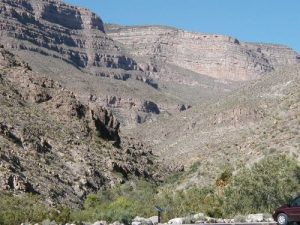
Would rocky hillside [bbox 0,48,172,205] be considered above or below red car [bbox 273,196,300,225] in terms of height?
above

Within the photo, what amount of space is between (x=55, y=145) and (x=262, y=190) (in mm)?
23166

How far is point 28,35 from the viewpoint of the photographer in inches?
7485

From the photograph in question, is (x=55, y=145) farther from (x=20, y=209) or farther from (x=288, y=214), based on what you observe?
(x=288, y=214)

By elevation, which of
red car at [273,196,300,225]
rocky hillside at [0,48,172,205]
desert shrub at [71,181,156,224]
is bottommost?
desert shrub at [71,181,156,224]

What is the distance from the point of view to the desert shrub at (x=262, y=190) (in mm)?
28047

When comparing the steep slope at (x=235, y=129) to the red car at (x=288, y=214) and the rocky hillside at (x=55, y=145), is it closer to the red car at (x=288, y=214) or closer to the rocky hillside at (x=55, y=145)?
the rocky hillside at (x=55, y=145)

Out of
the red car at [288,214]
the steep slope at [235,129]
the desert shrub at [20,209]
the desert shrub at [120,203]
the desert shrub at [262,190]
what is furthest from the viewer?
the steep slope at [235,129]

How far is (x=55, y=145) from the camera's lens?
4812 centimetres

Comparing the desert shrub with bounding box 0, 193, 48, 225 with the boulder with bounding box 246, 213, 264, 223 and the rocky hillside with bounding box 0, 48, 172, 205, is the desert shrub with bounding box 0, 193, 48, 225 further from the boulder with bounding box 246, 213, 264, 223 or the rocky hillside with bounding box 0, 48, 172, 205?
the boulder with bounding box 246, 213, 264, 223

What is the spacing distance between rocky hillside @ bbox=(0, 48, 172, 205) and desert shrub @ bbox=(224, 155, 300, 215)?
13.5 metres

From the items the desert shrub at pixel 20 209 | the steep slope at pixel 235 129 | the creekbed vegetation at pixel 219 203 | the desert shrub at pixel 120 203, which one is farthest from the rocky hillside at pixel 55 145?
the steep slope at pixel 235 129

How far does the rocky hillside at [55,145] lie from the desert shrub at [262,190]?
13510 millimetres

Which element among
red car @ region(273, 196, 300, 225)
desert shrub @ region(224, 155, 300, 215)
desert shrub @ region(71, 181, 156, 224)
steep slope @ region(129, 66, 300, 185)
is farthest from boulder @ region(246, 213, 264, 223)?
steep slope @ region(129, 66, 300, 185)

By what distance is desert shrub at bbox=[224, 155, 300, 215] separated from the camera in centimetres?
2805
